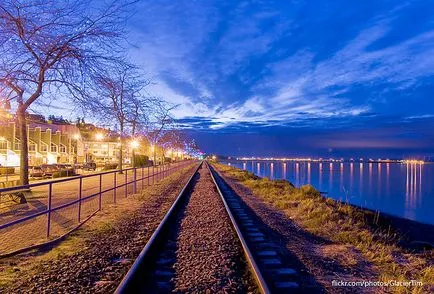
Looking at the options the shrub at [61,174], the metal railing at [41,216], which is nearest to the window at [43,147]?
the shrub at [61,174]

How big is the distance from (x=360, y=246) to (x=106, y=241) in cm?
593

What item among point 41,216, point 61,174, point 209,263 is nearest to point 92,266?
point 209,263

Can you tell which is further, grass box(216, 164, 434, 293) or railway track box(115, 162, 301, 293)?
grass box(216, 164, 434, 293)

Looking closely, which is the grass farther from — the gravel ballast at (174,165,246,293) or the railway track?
the gravel ballast at (174,165,246,293)

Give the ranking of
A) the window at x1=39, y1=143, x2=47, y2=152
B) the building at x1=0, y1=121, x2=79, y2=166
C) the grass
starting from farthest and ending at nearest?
1. the window at x1=39, y1=143, x2=47, y2=152
2. the building at x1=0, y1=121, x2=79, y2=166
3. the grass

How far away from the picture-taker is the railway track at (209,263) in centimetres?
611

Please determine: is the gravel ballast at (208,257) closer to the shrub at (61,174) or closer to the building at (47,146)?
the shrub at (61,174)

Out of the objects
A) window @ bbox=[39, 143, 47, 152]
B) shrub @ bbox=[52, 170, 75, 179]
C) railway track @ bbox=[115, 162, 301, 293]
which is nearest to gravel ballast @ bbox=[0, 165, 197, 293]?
railway track @ bbox=[115, 162, 301, 293]

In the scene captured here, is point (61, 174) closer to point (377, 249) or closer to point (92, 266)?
point (92, 266)

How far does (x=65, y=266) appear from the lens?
745cm

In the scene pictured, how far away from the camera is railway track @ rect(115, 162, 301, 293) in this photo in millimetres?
6109

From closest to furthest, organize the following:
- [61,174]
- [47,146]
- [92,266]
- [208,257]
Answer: [92,266] → [208,257] → [61,174] → [47,146]

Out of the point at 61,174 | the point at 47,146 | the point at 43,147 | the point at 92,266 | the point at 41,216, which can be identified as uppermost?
the point at 47,146

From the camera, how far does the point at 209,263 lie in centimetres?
748
